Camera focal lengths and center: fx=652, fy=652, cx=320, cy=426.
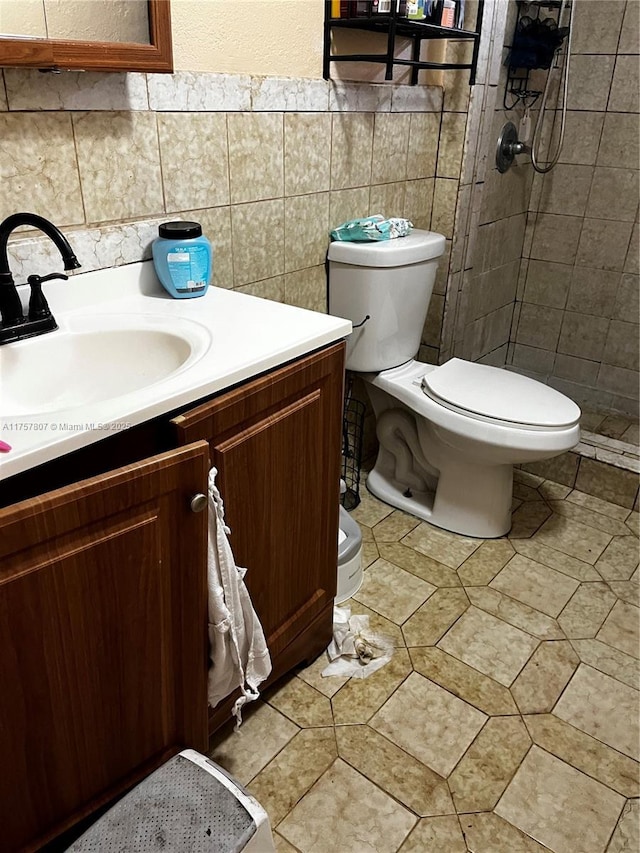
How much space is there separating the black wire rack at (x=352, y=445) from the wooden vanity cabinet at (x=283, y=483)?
75 cm

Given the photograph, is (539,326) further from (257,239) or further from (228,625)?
(228,625)

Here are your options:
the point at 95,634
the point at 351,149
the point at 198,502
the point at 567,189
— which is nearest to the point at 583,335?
the point at 567,189

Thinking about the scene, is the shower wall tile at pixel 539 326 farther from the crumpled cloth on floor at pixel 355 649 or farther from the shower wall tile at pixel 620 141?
the crumpled cloth on floor at pixel 355 649

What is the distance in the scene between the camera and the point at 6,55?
37.5 inches

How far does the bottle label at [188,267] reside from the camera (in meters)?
1.28

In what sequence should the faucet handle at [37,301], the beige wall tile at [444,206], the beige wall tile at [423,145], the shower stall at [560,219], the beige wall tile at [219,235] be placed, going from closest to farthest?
1. the faucet handle at [37,301]
2. the beige wall tile at [219,235]
3. the beige wall tile at [423,145]
4. the beige wall tile at [444,206]
5. the shower stall at [560,219]

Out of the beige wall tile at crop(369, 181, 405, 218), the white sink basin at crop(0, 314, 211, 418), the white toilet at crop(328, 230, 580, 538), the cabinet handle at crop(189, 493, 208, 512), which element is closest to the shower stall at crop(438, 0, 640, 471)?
the beige wall tile at crop(369, 181, 405, 218)

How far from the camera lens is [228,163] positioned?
4.75 feet

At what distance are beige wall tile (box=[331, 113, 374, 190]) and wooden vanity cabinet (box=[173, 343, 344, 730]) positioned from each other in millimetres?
778

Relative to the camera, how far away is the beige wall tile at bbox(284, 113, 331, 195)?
1.58 metres

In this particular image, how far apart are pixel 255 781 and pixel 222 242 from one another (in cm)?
114

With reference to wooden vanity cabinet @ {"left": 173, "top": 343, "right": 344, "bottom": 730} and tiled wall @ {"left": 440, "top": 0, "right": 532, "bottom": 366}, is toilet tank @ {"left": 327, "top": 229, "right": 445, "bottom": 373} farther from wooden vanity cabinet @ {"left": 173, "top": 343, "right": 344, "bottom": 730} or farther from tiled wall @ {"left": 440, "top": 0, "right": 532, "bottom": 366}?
wooden vanity cabinet @ {"left": 173, "top": 343, "right": 344, "bottom": 730}

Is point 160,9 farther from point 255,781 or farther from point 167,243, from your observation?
point 255,781

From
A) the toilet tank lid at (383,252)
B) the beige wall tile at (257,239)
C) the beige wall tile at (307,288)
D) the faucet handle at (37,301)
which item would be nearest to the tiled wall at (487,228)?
the toilet tank lid at (383,252)
